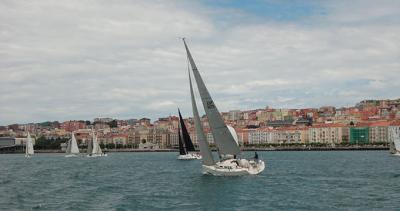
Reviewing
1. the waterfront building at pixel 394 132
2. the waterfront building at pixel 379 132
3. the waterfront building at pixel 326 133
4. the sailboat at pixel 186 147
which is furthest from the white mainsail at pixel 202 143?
the waterfront building at pixel 326 133

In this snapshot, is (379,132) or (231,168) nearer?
(231,168)

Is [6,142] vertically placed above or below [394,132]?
below

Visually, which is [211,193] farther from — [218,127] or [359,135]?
[359,135]

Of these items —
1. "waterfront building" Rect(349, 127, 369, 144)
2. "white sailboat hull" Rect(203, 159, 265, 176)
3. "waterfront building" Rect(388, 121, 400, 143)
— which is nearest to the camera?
"white sailboat hull" Rect(203, 159, 265, 176)

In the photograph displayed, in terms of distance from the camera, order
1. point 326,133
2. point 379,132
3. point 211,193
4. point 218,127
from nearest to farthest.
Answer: point 211,193
point 218,127
point 379,132
point 326,133

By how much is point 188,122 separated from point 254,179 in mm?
162684

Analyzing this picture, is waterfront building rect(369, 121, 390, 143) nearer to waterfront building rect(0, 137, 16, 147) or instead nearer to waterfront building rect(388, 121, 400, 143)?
waterfront building rect(388, 121, 400, 143)

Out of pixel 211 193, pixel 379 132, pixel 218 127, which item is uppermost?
pixel 379 132

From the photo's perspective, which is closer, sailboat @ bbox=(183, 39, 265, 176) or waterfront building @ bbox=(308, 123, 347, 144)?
sailboat @ bbox=(183, 39, 265, 176)

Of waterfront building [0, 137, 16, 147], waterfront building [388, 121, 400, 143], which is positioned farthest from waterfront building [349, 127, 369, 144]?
waterfront building [0, 137, 16, 147]

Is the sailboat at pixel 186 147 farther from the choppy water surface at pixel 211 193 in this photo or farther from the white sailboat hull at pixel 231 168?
the white sailboat hull at pixel 231 168

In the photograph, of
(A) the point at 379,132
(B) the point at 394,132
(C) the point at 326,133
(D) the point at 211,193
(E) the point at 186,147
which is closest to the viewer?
(D) the point at 211,193

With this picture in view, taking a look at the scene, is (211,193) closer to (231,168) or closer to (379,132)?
(231,168)

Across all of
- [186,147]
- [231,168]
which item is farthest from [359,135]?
[231,168]
